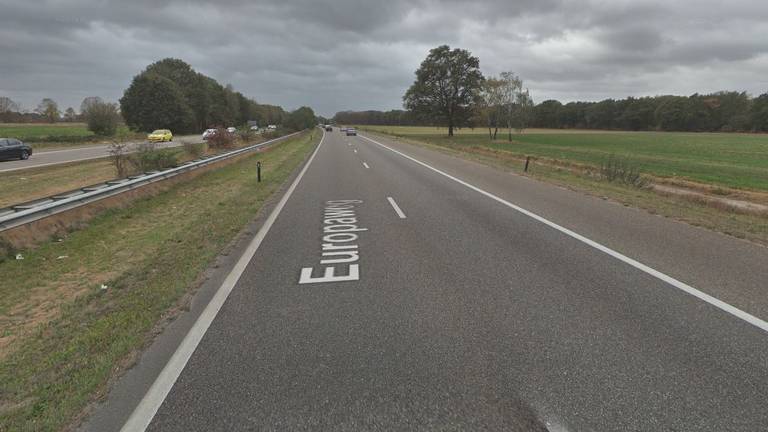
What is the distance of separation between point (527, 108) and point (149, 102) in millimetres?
57742

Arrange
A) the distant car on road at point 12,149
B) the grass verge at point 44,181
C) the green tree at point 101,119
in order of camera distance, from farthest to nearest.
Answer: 1. the green tree at point 101,119
2. the distant car on road at point 12,149
3. the grass verge at point 44,181

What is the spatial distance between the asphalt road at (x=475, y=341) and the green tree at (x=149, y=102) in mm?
68221

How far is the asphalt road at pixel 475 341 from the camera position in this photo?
104 inches

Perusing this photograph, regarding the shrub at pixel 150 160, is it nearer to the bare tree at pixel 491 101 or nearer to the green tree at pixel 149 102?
the bare tree at pixel 491 101

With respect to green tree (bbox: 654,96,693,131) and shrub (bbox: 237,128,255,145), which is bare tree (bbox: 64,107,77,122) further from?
green tree (bbox: 654,96,693,131)

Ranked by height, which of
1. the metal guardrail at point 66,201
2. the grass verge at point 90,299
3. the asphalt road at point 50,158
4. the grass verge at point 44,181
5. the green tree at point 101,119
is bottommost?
the grass verge at point 44,181

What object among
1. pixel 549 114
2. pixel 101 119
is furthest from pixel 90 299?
pixel 549 114

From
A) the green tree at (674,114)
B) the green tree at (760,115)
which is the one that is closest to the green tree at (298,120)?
the green tree at (674,114)

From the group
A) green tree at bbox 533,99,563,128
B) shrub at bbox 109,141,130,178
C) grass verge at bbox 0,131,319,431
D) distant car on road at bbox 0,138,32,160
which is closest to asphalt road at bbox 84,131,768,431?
grass verge at bbox 0,131,319,431

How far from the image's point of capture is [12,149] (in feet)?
77.7

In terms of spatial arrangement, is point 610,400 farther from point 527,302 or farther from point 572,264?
point 572,264

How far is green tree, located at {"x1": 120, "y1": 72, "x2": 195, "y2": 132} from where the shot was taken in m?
62.4

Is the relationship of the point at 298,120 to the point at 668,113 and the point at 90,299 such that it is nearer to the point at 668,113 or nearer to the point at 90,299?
the point at 668,113

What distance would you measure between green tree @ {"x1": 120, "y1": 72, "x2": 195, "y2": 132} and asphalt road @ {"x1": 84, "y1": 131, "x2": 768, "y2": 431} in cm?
6822
